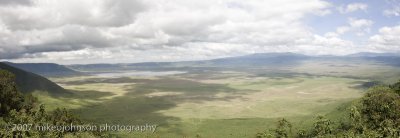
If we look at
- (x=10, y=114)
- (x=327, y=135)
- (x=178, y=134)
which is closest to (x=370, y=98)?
(x=327, y=135)

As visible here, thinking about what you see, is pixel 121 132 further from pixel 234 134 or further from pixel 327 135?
pixel 327 135

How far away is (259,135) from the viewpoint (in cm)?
12150

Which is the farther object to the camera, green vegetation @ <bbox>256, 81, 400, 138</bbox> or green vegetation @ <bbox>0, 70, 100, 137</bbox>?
green vegetation @ <bbox>256, 81, 400, 138</bbox>

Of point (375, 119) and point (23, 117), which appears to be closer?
point (23, 117)

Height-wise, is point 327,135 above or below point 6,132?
below

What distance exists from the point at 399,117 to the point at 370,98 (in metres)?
13.4

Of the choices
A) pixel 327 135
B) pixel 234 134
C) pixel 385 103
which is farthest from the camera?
pixel 234 134

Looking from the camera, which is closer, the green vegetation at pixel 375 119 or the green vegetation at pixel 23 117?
the green vegetation at pixel 23 117

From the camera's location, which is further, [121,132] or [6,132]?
[121,132]

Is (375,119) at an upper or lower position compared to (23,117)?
lower

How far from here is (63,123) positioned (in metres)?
110

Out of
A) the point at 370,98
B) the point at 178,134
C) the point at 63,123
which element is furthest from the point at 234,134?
the point at 63,123

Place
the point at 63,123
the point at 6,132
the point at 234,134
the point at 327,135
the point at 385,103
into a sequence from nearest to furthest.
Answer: the point at 6,132
the point at 63,123
the point at 385,103
the point at 327,135
the point at 234,134

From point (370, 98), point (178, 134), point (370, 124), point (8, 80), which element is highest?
point (8, 80)
